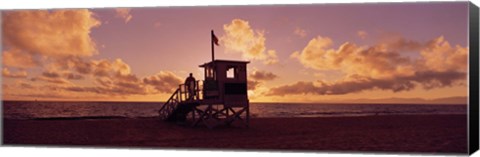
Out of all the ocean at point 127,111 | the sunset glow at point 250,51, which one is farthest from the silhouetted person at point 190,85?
the ocean at point 127,111

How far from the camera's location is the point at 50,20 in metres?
22.2

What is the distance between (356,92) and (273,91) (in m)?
2.68

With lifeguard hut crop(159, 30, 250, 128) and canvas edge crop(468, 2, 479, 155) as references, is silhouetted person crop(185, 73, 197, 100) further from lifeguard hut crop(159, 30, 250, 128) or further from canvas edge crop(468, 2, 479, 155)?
canvas edge crop(468, 2, 479, 155)

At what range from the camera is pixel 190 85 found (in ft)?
80.9

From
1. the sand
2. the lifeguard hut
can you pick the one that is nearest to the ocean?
the sand

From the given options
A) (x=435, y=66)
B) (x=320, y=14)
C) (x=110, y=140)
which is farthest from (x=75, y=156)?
(x=435, y=66)

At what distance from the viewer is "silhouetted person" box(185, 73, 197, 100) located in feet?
78.4

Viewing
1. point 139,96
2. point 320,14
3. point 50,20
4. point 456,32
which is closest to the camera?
point 456,32

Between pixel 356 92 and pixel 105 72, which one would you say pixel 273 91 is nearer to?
pixel 356 92

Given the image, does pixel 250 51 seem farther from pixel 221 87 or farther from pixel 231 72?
pixel 221 87

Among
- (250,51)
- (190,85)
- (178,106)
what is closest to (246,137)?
(250,51)

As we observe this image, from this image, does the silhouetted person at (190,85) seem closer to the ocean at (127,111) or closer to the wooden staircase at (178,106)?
the wooden staircase at (178,106)

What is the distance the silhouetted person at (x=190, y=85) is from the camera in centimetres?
2388

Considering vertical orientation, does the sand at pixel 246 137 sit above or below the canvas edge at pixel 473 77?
below
